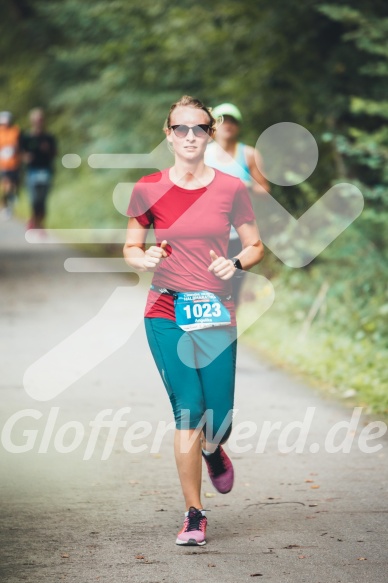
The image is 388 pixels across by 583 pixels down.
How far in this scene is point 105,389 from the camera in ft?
30.7

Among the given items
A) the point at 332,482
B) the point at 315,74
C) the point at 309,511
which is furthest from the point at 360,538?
the point at 315,74

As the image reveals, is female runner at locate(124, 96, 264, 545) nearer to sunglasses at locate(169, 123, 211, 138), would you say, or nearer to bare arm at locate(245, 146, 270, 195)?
sunglasses at locate(169, 123, 211, 138)

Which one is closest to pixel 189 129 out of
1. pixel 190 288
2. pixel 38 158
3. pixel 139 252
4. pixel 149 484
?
pixel 139 252

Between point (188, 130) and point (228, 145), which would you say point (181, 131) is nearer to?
point (188, 130)

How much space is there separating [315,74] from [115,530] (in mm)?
8464

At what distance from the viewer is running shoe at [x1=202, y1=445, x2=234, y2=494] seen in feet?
19.6

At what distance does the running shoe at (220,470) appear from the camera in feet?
19.6

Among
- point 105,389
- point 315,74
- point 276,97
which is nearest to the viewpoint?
point 105,389

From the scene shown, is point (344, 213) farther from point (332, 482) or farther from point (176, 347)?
point (176, 347)

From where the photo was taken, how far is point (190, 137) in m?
5.62

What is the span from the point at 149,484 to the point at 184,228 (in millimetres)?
1750

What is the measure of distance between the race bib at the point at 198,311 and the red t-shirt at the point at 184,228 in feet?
0.11

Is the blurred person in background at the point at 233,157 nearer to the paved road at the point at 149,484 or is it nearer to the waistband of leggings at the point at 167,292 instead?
the paved road at the point at 149,484

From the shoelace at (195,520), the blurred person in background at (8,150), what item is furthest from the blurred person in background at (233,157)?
the blurred person in background at (8,150)
